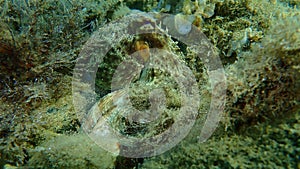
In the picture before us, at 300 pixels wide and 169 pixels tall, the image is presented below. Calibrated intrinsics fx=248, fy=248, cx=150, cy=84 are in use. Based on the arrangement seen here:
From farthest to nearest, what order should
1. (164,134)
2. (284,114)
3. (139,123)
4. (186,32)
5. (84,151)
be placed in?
1. (186,32)
2. (139,123)
3. (164,134)
4. (84,151)
5. (284,114)

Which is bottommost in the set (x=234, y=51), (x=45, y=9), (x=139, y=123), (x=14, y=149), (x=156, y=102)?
(x=14, y=149)

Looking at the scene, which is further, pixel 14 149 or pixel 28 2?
pixel 28 2

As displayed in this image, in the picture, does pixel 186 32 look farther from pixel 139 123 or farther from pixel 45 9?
pixel 45 9

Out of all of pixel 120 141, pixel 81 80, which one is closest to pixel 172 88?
pixel 120 141

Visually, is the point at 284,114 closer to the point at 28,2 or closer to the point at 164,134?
the point at 164,134

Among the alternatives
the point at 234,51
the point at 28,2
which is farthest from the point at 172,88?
the point at 28,2

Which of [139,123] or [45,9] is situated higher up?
[45,9]

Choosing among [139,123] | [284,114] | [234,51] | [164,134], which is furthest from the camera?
[234,51]
